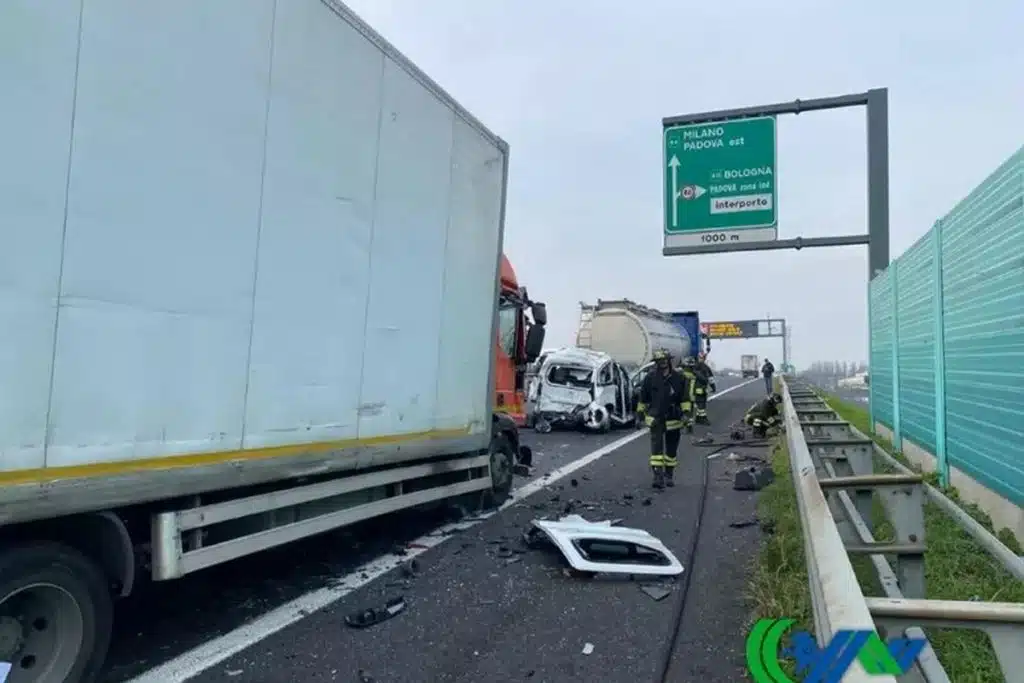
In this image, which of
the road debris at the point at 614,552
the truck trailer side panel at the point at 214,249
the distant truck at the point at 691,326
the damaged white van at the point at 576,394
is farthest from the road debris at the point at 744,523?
the distant truck at the point at 691,326

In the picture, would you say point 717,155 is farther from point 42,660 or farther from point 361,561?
point 42,660

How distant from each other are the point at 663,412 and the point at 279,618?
6.10 m

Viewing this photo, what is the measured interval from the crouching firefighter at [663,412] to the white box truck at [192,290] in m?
4.52

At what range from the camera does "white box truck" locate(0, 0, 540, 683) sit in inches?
106

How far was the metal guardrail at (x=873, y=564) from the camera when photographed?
1.56 meters

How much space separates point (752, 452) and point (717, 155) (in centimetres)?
532

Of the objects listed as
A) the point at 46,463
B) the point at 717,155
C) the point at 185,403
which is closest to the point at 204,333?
the point at 185,403

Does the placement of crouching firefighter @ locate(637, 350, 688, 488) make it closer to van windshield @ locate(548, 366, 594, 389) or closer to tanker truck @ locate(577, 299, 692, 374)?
van windshield @ locate(548, 366, 594, 389)

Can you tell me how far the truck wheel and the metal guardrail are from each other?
3083mm

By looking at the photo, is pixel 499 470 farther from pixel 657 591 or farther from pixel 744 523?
pixel 657 591

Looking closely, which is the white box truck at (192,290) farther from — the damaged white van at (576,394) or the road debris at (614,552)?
the damaged white van at (576,394)

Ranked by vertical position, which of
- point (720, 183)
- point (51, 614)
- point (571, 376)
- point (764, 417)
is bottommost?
point (51, 614)

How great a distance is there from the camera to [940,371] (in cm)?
698

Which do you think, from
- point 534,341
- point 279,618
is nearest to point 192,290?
point 279,618
